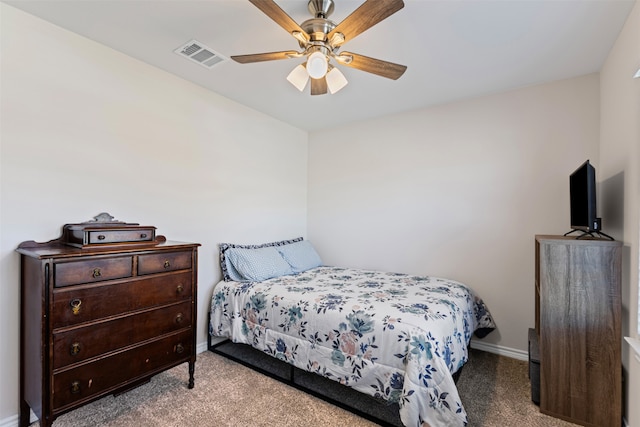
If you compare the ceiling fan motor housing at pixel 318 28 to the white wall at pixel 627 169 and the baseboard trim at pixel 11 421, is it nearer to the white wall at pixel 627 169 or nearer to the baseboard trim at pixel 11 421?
the white wall at pixel 627 169

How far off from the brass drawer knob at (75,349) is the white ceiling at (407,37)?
6.35ft

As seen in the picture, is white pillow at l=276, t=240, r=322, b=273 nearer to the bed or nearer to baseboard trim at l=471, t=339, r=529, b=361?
the bed

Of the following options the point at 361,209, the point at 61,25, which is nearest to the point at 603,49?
the point at 361,209

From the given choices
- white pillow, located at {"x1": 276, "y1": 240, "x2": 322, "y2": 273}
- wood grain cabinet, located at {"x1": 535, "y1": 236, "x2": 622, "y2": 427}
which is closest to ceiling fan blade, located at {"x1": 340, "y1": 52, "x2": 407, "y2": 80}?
wood grain cabinet, located at {"x1": 535, "y1": 236, "x2": 622, "y2": 427}

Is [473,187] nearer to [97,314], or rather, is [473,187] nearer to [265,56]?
[265,56]

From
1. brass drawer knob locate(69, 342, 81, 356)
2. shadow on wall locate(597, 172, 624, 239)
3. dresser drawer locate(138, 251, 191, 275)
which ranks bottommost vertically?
brass drawer knob locate(69, 342, 81, 356)

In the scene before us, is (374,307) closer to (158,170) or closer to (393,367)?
(393,367)

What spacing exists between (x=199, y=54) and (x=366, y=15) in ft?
4.64

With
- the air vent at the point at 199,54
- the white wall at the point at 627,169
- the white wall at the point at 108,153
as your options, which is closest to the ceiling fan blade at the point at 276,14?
the air vent at the point at 199,54

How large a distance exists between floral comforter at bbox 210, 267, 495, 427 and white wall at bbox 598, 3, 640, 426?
33.9 inches

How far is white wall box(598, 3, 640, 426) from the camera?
1624 mm

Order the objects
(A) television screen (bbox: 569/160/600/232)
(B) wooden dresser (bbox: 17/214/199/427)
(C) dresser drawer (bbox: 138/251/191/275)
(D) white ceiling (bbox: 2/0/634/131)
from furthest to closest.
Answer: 1. (C) dresser drawer (bbox: 138/251/191/275)
2. (A) television screen (bbox: 569/160/600/232)
3. (D) white ceiling (bbox: 2/0/634/131)
4. (B) wooden dresser (bbox: 17/214/199/427)

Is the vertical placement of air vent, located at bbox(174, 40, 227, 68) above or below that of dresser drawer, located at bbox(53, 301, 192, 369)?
above

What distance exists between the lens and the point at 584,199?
1.92 metres
